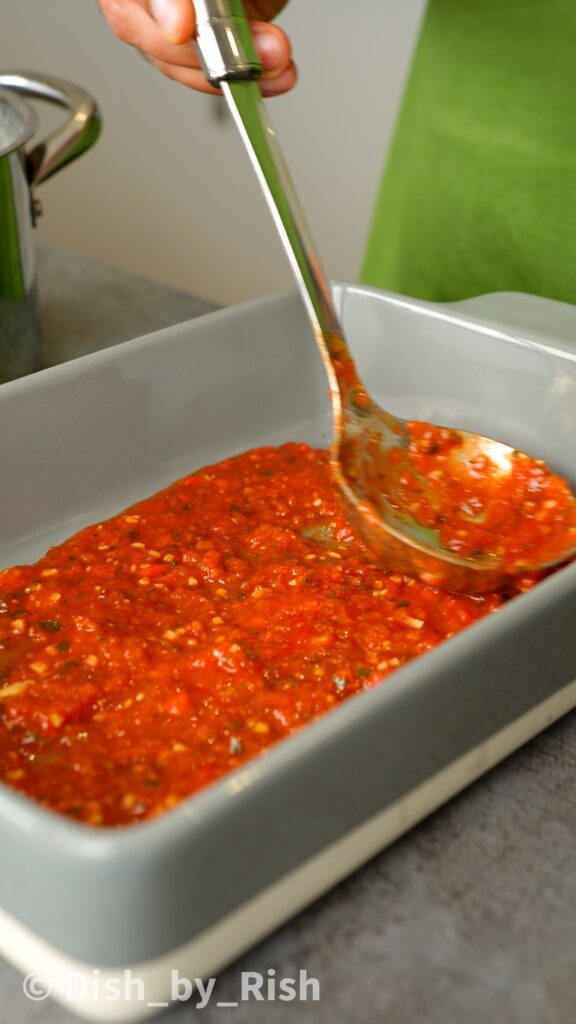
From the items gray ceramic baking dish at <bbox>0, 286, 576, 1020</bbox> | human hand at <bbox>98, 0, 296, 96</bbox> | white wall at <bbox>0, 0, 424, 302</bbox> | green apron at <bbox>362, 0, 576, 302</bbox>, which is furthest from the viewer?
white wall at <bbox>0, 0, 424, 302</bbox>

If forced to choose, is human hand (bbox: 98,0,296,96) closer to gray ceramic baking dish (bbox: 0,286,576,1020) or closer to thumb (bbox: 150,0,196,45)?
thumb (bbox: 150,0,196,45)

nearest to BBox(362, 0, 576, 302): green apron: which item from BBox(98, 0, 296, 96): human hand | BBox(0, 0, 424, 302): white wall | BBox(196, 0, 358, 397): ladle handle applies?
BBox(98, 0, 296, 96): human hand

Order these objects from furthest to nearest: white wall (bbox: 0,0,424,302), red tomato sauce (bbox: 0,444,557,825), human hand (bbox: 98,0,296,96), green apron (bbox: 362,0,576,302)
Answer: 1. white wall (bbox: 0,0,424,302)
2. green apron (bbox: 362,0,576,302)
3. human hand (bbox: 98,0,296,96)
4. red tomato sauce (bbox: 0,444,557,825)

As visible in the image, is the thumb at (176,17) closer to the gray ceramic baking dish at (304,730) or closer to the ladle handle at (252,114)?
the ladle handle at (252,114)

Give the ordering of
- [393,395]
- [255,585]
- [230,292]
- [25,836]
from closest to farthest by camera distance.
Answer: [25,836] → [255,585] → [393,395] → [230,292]

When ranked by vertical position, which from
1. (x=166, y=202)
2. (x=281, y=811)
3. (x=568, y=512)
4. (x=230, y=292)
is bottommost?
(x=230, y=292)

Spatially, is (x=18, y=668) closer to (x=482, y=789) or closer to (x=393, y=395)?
(x=482, y=789)

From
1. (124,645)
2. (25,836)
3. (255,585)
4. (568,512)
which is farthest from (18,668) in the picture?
(568,512)

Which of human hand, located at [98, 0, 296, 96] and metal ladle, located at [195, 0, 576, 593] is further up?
human hand, located at [98, 0, 296, 96]
